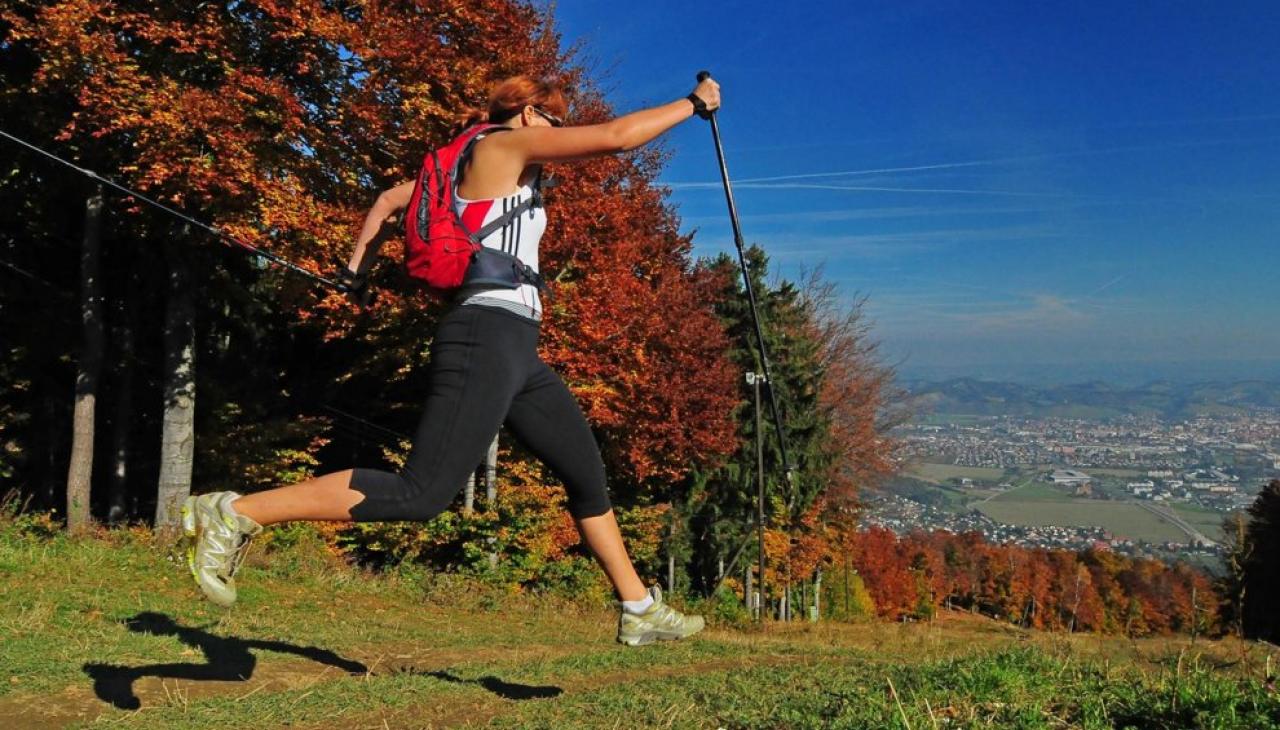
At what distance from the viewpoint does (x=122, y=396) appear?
1781cm

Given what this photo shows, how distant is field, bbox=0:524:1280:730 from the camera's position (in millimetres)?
2963

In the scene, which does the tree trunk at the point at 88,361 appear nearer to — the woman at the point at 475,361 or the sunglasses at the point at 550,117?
the woman at the point at 475,361

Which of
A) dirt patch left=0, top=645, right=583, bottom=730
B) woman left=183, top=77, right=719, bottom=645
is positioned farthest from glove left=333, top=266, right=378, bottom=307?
dirt patch left=0, top=645, right=583, bottom=730

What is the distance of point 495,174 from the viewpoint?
2836mm

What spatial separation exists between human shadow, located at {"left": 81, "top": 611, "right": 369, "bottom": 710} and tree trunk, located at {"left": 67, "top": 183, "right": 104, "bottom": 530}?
844 centimetres

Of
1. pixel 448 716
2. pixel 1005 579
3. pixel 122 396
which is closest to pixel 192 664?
pixel 448 716

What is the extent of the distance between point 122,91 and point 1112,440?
103 meters

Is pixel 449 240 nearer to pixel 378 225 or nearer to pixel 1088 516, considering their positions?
pixel 378 225

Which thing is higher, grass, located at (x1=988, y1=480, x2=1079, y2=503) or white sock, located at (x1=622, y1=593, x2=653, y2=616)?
white sock, located at (x1=622, y1=593, x2=653, y2=616)

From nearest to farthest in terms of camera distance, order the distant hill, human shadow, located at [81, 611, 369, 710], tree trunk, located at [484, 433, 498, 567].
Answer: human shadow, located at [81, 611, 369, 710]
tree trunk, located at [484, 433, 498, 567]
the distant hill

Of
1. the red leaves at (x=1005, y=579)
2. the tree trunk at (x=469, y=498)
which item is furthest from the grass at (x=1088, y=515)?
the tree trunk at (x=469, y=498)

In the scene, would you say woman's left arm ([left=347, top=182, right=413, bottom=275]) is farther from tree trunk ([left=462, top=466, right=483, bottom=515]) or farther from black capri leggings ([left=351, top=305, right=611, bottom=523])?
tree trunk ([left=462, top=466, right=483, bottom=515])

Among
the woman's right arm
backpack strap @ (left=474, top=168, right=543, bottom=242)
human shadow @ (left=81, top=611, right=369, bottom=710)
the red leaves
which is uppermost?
the woman's right arm

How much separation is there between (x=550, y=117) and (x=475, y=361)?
35.9 inches
